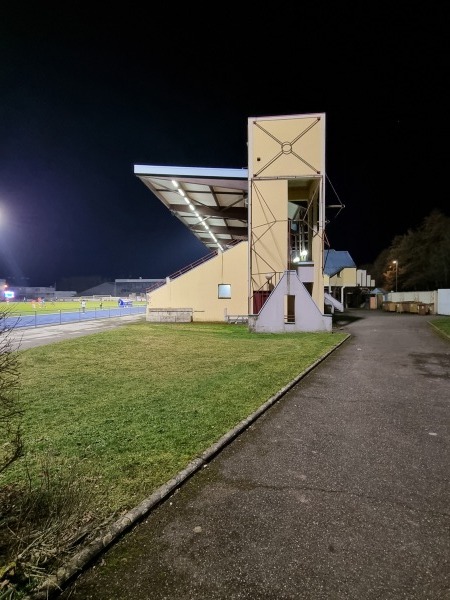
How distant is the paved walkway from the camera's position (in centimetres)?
228

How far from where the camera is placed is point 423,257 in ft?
163

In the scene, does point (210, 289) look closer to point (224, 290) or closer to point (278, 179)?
point (224, 290)

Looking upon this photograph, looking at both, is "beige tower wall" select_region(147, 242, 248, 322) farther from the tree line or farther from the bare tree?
the tree line

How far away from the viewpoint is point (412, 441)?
465cm

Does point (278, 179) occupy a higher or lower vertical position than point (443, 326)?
higher

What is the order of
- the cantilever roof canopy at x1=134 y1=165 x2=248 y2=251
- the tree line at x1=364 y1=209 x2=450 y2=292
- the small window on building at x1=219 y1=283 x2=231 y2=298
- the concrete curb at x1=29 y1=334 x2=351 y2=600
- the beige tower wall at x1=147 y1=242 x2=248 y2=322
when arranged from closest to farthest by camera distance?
the concrete curb at x1=29 y1=334 x2=351 y2=600
the cantilever roof canopy at x1=134 y1=165 x2=248 y2=251
the beige tower wall at x1=147 y1=242 x2=248 y2=322
the small window on building at x1=219 y1=283 x2=231 y2=298
the tree line at x1=364 y1=209 x2=450 y2=292

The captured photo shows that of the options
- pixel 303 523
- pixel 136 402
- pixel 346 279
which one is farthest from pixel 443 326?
pixel 346 279

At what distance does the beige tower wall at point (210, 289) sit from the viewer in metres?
22.8

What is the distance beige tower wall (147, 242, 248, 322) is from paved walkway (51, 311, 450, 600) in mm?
17645

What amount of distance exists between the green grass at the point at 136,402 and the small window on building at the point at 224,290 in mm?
10690

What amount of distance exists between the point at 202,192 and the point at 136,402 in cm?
2098

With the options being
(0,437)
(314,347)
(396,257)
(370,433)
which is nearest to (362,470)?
(370,433)

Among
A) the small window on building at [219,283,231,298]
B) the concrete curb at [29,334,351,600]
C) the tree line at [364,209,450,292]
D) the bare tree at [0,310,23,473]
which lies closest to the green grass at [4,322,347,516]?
the concrete curb at [29,334,351,600]

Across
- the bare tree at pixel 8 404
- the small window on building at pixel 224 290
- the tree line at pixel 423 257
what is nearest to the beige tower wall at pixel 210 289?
the small window on building at pixel 224 290
